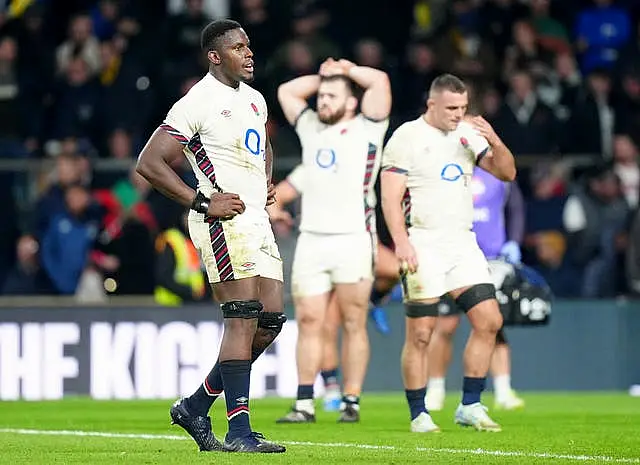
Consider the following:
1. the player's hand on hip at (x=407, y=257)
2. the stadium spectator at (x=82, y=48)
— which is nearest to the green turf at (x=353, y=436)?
the player's hand on hip at (x=407, y=257)

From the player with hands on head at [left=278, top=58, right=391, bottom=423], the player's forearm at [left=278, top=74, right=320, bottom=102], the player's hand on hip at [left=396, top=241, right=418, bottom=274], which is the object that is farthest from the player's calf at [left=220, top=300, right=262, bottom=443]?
the player's forearm at [left=278, top=74, right=320, bottom=102]

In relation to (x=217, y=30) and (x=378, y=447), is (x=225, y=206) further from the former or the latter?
(x=378, y=447)

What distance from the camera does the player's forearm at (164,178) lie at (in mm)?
9320

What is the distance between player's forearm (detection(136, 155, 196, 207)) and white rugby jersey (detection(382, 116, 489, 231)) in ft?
8.75

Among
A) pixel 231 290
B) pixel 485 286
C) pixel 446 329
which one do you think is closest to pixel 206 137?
pixel 231 290

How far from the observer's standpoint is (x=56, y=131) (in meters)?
20.0

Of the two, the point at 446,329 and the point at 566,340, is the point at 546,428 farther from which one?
the point at 566,340

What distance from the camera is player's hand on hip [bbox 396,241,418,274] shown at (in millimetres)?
11406

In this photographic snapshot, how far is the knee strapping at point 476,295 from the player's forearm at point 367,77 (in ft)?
7.49

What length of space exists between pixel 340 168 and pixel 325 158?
0.14 metres

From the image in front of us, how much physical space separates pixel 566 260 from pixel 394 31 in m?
5.01

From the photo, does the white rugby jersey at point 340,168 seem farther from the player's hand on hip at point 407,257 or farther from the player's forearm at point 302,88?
the player's hand on hip at point 407,257

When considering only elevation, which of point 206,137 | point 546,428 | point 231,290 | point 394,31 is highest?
point 394,31

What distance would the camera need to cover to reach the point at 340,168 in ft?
43.6
